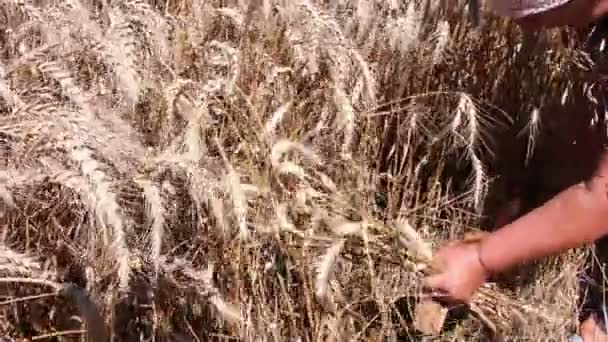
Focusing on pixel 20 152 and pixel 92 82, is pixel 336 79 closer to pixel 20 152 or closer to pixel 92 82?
pixel 92 82

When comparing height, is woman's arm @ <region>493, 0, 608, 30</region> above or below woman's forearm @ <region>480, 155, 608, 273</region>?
above

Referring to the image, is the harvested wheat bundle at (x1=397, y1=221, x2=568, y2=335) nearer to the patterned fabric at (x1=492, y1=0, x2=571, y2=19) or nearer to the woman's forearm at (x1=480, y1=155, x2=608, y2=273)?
the woman's forearm at (x1=480, y1=155, x2=608, y2=273)

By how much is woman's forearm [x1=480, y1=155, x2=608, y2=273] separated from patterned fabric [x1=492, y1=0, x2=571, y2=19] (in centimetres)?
22

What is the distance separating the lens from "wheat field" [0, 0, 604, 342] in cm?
104

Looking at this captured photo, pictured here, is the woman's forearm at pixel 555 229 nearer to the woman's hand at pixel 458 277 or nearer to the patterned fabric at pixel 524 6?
the woman's hand at pixel 458 277

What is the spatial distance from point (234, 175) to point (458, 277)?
308mm

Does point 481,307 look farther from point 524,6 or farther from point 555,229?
point 524,6

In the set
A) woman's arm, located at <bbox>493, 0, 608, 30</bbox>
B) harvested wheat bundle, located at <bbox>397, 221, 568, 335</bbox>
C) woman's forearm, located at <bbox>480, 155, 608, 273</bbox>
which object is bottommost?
harvested wheat bundle, located at <bbox>397, 221, 568, 335</bbox>

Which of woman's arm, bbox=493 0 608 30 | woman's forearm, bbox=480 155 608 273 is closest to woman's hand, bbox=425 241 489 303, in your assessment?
woman's forearm, bbox=480 155 608 273

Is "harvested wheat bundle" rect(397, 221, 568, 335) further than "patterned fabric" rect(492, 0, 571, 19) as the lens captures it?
Yes

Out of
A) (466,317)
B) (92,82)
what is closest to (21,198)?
(92,82)

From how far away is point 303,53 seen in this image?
128 cm

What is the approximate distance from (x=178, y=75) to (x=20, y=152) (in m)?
0.26

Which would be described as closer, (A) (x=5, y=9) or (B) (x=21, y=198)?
(B) (x=21, y=198)
